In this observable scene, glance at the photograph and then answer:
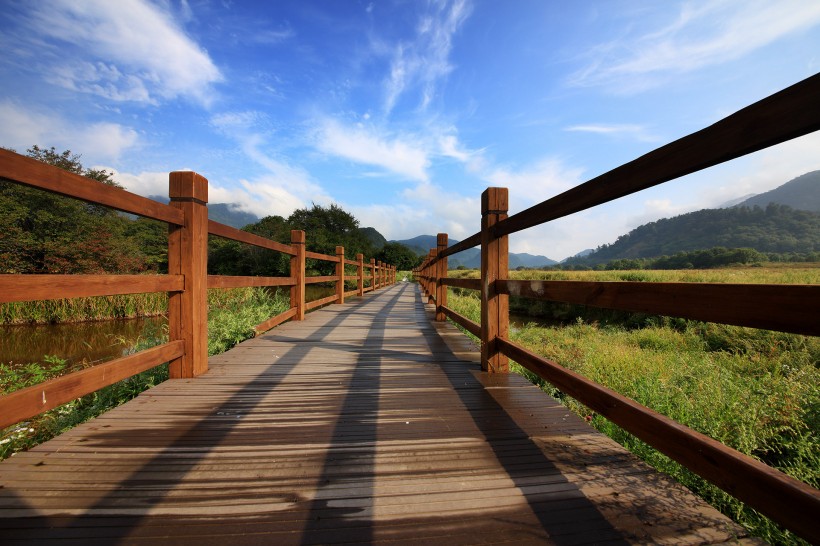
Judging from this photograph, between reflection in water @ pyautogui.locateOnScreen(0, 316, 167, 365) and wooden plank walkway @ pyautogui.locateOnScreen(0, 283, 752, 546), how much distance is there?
8.00 feet

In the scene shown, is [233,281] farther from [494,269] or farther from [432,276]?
[432,276]

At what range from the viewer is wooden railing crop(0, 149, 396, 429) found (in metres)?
1.19

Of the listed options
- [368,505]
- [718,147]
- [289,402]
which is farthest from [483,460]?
[718,147]

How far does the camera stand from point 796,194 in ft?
283

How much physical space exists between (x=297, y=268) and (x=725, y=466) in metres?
4.38

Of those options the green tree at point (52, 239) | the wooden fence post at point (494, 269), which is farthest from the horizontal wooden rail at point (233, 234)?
the green tree at point (52, 239)

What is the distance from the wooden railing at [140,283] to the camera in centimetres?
119

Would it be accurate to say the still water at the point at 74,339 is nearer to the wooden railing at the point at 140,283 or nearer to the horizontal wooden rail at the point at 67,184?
the wooden railing at the point at 140,283

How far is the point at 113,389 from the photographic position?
2422 mm

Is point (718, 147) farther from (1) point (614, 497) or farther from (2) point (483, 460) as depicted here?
(2) point (483, 460)

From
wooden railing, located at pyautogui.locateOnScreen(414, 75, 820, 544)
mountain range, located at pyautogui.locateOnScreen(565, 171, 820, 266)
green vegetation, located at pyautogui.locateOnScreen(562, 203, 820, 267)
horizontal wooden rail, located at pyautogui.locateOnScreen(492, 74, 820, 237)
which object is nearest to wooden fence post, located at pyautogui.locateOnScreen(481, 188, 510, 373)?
wooden railing, located at pyautogui.locateOnScreen(414, 75, 820, 544)

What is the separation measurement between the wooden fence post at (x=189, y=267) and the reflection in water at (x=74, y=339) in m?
1.62

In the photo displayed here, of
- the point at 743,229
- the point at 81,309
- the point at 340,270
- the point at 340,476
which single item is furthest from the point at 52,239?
the point at 743,229

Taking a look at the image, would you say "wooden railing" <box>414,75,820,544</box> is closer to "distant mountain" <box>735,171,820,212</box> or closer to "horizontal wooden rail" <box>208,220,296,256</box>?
"horizontal wooden rail" <box>208,220,296,256</box>
